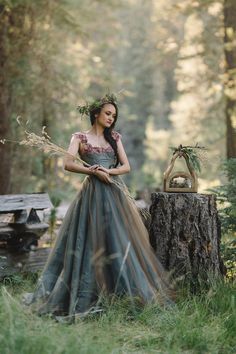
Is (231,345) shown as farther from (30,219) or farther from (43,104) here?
(43,104)

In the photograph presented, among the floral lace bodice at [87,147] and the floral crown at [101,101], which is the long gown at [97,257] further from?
the floral crown at [101,101]

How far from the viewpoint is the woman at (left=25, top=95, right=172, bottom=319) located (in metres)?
5.61

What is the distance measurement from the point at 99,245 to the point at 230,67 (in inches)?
214

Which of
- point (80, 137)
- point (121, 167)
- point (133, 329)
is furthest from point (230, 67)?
point (133, 329)

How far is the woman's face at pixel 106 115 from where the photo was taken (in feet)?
20.3

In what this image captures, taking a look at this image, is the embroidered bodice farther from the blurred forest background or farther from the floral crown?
the blurred forest background

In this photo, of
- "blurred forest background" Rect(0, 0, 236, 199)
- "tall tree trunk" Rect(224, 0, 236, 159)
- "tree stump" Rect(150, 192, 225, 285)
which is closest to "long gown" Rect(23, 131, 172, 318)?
"tree stump" Rect(150, 192, 225, 285)

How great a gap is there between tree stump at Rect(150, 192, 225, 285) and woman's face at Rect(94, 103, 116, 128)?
3.27 ft

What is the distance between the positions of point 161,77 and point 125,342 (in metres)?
27.7

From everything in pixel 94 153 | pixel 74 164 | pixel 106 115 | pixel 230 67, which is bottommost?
pixel 74 164

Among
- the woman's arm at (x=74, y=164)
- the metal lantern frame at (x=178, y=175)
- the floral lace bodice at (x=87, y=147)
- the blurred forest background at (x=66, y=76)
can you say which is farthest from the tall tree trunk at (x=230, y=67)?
the woman's arm at (x=74, y=164)

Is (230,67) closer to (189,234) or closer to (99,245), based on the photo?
(189,234)

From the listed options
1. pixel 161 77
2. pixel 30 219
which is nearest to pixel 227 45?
pixel 30 219

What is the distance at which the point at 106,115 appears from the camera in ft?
20.4
